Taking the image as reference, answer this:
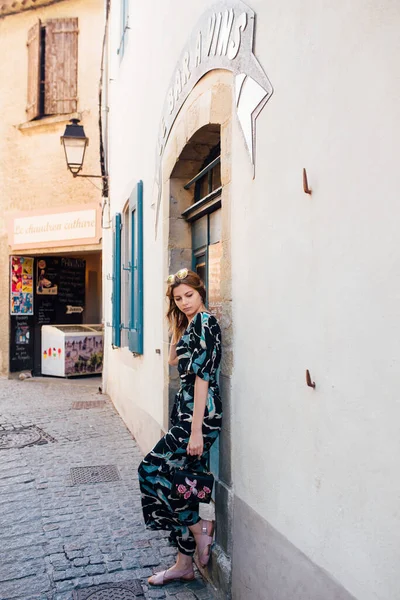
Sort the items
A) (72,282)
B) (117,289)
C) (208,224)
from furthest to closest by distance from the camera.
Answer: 1. (72,282)
2. (117,289)
3. (208,224)

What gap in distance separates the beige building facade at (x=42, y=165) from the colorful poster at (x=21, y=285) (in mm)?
20

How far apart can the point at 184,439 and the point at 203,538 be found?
0.56 metres

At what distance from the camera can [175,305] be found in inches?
136

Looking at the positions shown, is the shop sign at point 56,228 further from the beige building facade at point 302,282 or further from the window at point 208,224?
the beige building facade at point 302,282

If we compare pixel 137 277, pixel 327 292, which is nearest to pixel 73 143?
pixel 137 277

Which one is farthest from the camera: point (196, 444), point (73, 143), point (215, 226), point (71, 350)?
point (71, 350)

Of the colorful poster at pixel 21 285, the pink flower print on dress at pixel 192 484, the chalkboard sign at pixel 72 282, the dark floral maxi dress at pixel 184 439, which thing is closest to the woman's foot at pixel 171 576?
the dark floral maxi dress at pixel 184 439

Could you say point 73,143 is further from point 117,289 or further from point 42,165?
point 42,165

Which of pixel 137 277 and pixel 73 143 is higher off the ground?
pixel 73 143

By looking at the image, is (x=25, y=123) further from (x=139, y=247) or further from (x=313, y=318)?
(x=313, y=318)

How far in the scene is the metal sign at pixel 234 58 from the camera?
2770 millimetres

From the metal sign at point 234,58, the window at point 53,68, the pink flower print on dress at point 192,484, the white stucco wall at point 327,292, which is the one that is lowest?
the pink flower print on dress at point 192,484

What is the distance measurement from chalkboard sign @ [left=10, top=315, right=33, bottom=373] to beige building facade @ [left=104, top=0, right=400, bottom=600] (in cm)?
874

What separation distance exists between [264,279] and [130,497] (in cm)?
270
